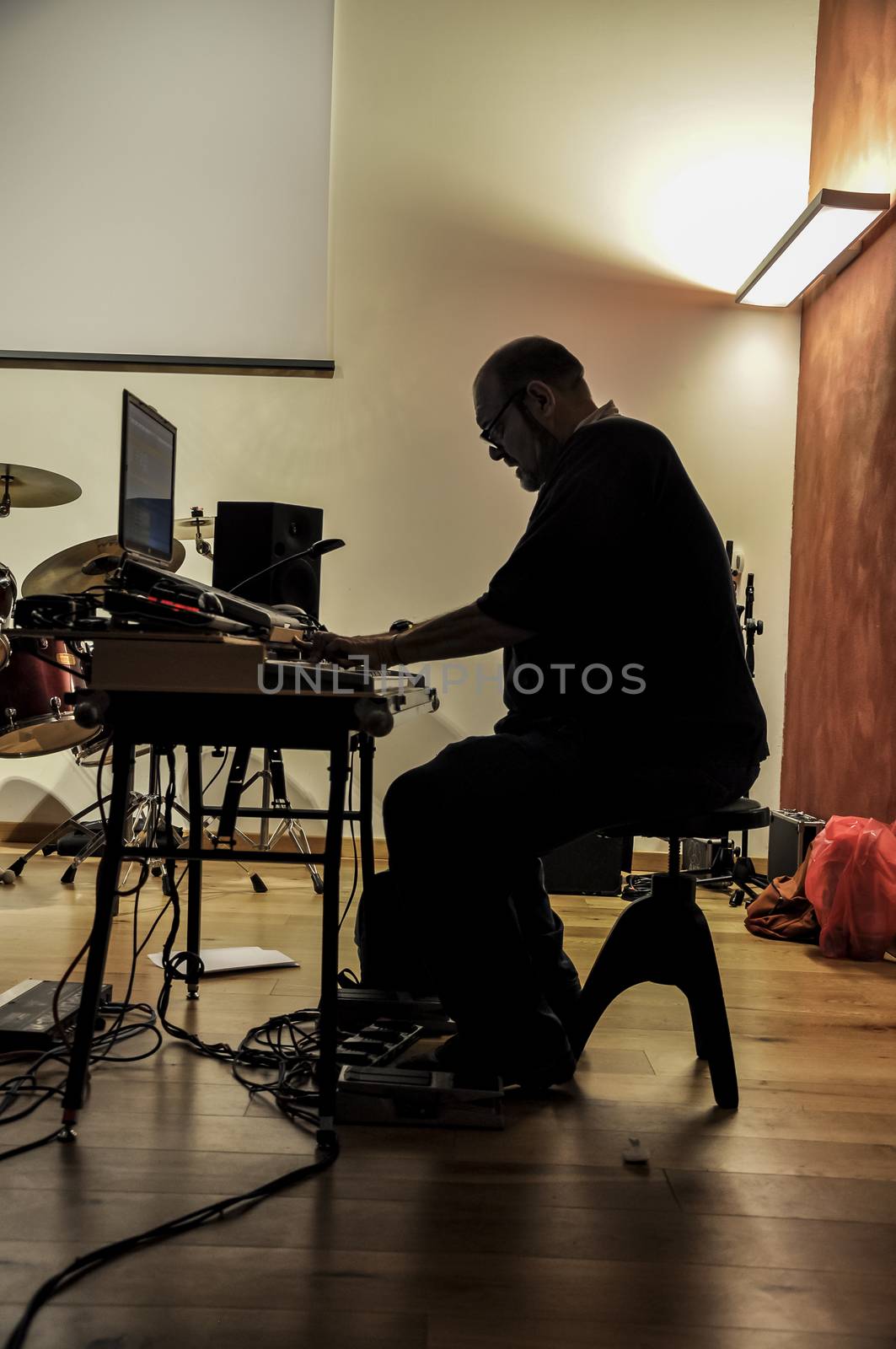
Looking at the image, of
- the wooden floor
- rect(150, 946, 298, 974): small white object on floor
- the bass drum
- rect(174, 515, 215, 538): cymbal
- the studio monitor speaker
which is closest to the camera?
the wooden floor

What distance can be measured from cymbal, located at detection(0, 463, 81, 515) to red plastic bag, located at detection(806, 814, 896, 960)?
108 inches

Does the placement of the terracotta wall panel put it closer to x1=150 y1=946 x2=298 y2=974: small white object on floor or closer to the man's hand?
x1=150 y1=946 x2=298 y2=974: small white object on floor

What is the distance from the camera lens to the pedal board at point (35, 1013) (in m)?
2.01

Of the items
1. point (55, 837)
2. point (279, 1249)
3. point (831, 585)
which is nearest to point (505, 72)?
point (831, 585)

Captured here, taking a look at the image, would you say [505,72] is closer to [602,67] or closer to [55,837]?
[602,67]

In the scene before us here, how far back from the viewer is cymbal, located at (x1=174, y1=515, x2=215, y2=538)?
12.3 feet

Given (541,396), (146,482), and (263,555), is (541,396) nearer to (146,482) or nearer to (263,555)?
(146,482)

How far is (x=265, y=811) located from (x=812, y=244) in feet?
8.79

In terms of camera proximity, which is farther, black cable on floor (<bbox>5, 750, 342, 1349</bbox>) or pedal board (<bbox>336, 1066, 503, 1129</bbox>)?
pedal board (<bbox>336, 1066, 503, 1129</bbox>)

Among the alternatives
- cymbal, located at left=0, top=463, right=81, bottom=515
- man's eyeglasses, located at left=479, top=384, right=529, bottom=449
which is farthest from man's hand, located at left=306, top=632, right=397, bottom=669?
cymbal, located at left=0, top=463, right=81, bottom=515

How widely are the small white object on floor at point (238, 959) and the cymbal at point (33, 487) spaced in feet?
5.70

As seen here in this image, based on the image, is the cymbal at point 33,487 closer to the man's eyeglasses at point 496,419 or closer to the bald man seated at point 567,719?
the man's eyeglasses at point 496,419

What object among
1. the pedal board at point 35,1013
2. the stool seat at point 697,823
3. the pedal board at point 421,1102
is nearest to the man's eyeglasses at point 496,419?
the stool seat at point 697,823

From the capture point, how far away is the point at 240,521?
3.02 m
